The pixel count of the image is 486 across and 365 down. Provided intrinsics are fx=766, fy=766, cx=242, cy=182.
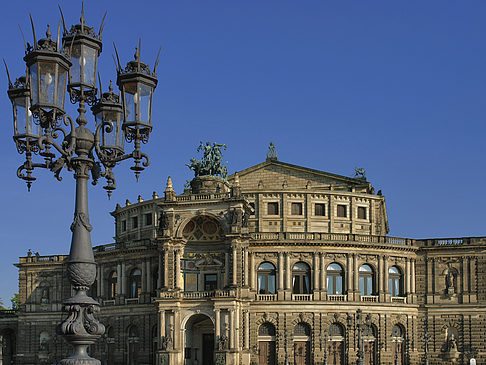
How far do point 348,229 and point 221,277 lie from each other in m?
15.6

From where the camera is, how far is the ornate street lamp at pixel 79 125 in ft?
60.3

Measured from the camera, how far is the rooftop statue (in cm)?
8352

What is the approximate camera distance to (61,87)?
759 inches

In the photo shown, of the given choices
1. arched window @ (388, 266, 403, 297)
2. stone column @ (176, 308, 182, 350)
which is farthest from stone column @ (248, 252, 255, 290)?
arched window @ (388, 266, 403, 297)

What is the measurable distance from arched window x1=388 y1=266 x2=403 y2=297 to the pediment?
10717mm

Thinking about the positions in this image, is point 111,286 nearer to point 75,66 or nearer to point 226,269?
point 226,269

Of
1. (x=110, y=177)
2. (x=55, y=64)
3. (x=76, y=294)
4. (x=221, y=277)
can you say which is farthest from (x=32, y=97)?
(x=221, y=277)

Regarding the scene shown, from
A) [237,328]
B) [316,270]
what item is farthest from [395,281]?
[237,328]

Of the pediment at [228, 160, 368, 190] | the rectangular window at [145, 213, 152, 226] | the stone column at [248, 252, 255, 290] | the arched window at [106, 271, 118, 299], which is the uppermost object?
the pediment at [228, 160, 368, 190]

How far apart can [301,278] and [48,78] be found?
6352 centimetres

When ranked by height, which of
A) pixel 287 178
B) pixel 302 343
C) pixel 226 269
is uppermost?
pixel 287 178

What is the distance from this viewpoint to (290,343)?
3088 inches

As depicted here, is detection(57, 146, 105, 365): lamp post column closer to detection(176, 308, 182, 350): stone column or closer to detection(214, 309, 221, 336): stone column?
detection(214, 309, 221, 336): stone column

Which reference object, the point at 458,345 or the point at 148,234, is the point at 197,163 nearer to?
the point at 148,234
